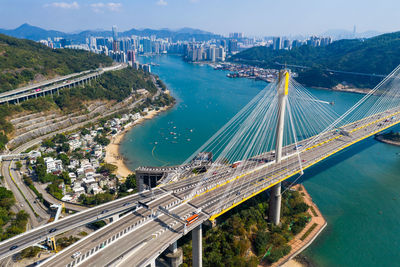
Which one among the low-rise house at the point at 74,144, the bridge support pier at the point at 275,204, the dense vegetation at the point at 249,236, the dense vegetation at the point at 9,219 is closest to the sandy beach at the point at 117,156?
the low-rise house at the point at 74,144

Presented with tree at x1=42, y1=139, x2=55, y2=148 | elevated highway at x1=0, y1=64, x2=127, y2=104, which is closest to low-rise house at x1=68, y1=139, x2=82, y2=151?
tree at x1=42, y1=139, x2=55, y2=148

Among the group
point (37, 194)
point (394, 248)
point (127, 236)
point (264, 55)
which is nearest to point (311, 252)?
point (394, 248)

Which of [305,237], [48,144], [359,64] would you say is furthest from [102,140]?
[359,64]

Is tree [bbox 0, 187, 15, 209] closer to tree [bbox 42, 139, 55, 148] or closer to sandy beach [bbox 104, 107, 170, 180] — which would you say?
sandy beach [bbox 104, 107, 170, 180]

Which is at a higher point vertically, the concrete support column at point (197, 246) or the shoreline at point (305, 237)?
the concrete support column at point (197, 246)

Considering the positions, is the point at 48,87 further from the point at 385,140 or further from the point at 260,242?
the point at 385,140

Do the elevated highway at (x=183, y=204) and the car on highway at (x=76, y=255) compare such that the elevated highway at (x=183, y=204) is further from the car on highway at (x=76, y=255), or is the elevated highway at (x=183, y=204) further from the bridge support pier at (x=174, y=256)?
the bridge support pier at (x=174, y=256)
